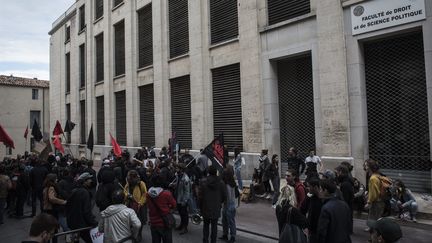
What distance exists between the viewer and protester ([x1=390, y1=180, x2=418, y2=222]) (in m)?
8.93

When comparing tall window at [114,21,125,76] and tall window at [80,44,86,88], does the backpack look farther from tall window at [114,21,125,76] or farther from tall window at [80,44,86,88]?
tall window at [80,44,86,88]

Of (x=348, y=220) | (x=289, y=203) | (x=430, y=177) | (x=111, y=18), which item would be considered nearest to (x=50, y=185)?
(x=289, y=203)


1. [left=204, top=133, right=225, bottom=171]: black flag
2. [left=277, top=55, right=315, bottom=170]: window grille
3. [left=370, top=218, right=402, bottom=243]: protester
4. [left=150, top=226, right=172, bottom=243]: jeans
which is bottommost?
[left=150, top=226, right=172, bottom=243]: jeans

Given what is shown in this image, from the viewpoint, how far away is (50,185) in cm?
742

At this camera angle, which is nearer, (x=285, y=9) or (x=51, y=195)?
(x=51, y=195)

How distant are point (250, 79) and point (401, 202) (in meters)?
7.91

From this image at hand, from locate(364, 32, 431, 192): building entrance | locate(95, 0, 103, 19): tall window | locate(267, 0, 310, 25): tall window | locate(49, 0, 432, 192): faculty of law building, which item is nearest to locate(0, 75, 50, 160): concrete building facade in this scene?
locate(95, 0, 103, 19): tall window

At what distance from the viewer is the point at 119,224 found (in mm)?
5055

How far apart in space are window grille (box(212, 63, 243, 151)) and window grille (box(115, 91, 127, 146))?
10138 mm

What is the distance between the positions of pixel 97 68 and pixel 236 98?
17355 millimetres

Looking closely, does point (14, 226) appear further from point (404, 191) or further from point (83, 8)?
point (83, 8)

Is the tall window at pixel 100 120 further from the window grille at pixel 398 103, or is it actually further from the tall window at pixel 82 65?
the window grille at pixel 398 103

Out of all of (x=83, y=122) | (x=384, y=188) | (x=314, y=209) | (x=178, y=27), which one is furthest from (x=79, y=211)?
(x=83, y=122)

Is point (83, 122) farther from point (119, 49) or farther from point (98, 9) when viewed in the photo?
Result: point (98, 9)
